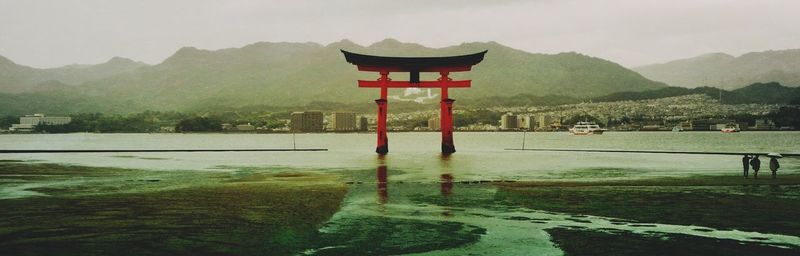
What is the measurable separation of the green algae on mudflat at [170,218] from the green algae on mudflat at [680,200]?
5.20m

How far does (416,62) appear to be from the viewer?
1608 inches

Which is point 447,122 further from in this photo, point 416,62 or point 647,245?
point 647,245

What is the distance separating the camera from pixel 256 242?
851cm

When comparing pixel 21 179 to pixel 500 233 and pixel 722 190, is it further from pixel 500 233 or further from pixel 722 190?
pixel 722 190

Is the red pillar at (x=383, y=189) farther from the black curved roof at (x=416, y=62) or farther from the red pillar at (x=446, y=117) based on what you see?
the red pillar at (x=446, y=117)

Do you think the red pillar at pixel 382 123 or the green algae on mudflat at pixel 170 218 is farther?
the red pillar at pixel 382 123

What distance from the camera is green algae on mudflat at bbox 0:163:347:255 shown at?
820 cm

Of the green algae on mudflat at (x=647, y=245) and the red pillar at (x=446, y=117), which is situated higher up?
the red pillar at (x=446, y=117)

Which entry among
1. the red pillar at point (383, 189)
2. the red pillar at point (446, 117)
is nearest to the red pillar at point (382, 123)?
the red pillar at point (446, 117)

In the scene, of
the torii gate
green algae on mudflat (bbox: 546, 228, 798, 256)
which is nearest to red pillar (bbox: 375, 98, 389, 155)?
the torii gate

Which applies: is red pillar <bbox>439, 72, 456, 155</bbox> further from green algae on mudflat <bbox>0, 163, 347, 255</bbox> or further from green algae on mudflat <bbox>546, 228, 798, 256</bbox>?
green algae on mudflat <bbox>546, 228, 798, 256</bbox>

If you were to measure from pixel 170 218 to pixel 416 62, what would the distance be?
102ft

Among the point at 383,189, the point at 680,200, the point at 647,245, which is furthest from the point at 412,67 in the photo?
the point at 647,245

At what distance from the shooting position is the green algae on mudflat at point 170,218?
820 centimetres
